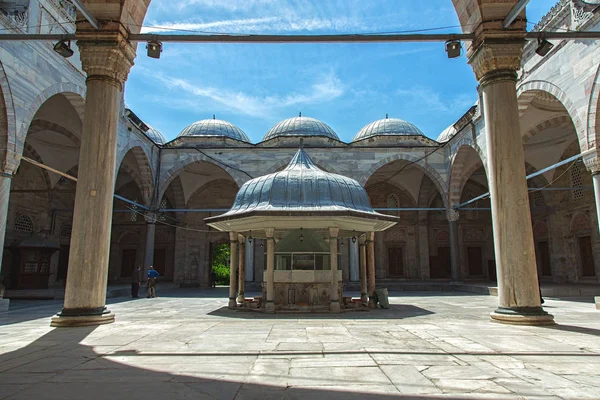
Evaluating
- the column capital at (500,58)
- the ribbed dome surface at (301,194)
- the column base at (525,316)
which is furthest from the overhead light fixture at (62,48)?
the column base at (525,316)

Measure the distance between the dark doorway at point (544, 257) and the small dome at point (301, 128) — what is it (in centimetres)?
1102

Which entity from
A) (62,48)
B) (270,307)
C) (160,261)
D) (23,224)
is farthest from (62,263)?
(62,48)

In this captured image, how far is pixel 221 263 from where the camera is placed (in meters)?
35.9

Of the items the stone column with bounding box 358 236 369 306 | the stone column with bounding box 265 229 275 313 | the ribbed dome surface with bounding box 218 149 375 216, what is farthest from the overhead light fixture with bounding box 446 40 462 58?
the stone column with bounding box 358 236 369 306

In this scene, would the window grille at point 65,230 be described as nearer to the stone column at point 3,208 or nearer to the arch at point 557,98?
the stone column at point 3,208

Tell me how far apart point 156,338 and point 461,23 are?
628 cm

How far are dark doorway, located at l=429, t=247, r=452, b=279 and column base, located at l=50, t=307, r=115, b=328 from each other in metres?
19.6

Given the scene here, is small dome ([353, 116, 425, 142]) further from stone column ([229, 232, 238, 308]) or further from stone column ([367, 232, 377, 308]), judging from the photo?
stone column ([229, 232, 238, 308])

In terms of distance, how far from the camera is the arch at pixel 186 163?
18.0m

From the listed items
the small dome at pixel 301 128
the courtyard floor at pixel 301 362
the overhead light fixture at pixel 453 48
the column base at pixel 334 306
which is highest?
the small dome at pixel 301 128

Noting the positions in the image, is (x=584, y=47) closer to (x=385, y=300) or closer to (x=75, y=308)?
(x=385, y=300)

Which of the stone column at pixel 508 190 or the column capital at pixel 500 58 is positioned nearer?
the stone column at pixel 508 190

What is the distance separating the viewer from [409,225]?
22.7 m

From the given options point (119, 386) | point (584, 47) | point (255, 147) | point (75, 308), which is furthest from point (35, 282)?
point (584, 47)
